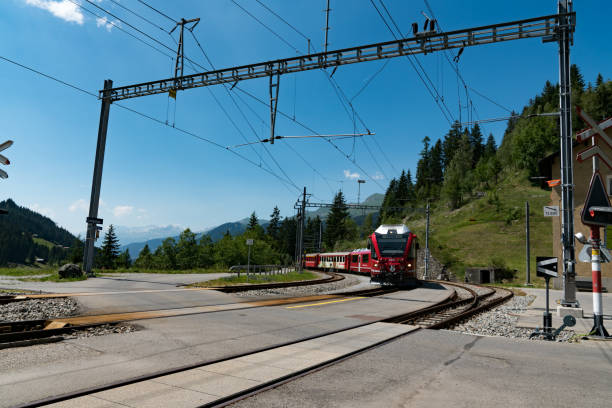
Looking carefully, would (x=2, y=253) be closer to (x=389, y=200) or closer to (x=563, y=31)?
(x=389, y=200)

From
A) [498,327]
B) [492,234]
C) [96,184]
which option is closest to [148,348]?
[498,327]

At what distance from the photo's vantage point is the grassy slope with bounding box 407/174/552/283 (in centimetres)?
5584

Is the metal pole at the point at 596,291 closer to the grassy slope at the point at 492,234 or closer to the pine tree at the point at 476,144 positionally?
the grassy slope at the point at 492,234

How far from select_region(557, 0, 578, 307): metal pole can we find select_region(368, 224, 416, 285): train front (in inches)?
418

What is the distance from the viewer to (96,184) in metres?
24.8

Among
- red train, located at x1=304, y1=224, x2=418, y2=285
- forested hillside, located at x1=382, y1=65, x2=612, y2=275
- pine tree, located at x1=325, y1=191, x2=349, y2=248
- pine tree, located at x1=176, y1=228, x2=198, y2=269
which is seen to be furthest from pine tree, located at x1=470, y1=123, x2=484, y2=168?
red train, located at x1=304, y1=224, x2=418, y2=285

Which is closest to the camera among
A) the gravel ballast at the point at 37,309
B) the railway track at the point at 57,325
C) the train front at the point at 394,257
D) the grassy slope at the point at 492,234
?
the railway track at the point at 57,325

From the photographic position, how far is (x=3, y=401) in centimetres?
415

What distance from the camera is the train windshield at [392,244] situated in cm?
2425

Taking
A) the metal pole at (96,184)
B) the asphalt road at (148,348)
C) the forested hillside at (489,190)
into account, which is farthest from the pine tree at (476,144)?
the asphalt road at (148,348)

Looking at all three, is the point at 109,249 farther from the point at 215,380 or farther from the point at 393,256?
the point at 215,380

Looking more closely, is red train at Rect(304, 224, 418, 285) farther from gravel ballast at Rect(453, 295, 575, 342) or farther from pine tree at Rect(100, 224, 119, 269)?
pine tree at Rect(100, 224, 119, 269)

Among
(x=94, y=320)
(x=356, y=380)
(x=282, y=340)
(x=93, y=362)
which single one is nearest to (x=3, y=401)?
(x=93, y=362)

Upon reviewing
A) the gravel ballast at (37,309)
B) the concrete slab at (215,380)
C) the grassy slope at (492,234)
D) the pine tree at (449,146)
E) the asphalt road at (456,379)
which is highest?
the pine tree at (449,146)
